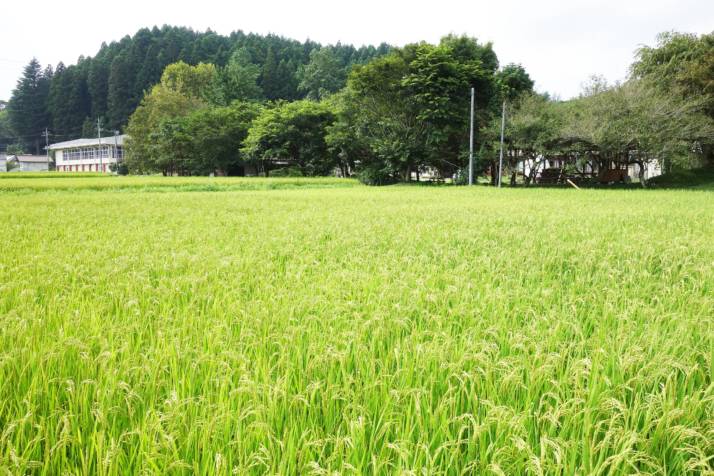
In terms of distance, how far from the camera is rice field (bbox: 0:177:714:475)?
4.71ft

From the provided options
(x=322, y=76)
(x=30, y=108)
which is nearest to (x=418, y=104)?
(x=322, y=76)

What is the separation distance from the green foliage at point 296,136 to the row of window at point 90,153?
39594 mm

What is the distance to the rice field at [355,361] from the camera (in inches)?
56.6

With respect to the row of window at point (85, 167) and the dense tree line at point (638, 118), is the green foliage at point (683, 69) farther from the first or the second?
the row of window at point (85, 167)

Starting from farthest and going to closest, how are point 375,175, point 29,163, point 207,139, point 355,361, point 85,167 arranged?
point 29,163 → point 85,167 → point 207,139 → point 375,175 → point 355,361

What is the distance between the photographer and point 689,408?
64.6 inches

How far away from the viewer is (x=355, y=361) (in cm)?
211

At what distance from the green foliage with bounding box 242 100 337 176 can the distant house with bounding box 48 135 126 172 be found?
36813 mm

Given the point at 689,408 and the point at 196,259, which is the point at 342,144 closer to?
the point at 196,259

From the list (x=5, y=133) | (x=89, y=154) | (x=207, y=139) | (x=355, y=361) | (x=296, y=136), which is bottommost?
(x=355, y=361)

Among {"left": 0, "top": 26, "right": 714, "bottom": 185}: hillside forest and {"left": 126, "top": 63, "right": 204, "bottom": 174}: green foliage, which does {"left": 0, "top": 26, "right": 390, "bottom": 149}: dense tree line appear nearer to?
{"left": 0, "top": 26, "right": 714, "bottom": 185}: hillside forest

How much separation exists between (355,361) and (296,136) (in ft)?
142

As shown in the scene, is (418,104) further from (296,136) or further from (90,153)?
Result: (90,153)

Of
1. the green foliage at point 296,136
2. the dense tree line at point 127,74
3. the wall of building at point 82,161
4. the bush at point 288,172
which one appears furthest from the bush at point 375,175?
the wall of building at point 82,161
